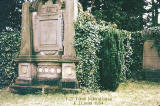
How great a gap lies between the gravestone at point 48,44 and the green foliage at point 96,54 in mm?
306

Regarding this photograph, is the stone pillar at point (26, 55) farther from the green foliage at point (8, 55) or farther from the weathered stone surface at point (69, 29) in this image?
the weathered stone surface at point (69, 29)

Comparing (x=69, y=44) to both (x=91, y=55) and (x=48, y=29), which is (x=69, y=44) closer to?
(x=91, y=55)

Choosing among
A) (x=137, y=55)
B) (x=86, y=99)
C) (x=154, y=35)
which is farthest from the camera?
(x=137, y=55)

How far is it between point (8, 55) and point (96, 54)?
3771mm

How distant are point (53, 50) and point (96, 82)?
6.90 ft

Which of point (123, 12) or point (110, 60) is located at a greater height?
point (123, 12)

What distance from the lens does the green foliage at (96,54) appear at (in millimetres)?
7238

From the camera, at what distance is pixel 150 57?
34.0ft

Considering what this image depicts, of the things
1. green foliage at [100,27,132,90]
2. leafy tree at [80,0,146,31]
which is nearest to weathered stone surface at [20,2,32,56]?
green foliage at [100,27,132,90]

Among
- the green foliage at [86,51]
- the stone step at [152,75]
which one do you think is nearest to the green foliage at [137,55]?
the stone step at [152,75]

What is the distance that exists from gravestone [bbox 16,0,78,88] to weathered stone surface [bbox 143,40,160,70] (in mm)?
5026

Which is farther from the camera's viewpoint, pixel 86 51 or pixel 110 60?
pixel 110 60

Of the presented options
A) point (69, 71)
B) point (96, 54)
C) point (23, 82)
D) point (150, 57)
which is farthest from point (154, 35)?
point (23, 82)

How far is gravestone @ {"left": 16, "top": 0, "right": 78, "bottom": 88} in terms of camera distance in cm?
723
